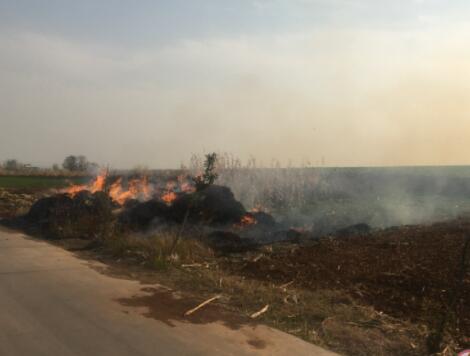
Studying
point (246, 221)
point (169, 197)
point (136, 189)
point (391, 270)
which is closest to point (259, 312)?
point (391, 270)

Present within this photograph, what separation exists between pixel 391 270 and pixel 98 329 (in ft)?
17.1

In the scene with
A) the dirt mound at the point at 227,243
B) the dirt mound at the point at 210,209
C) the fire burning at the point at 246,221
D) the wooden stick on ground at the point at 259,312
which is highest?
the dirt mound at the point at 210,209

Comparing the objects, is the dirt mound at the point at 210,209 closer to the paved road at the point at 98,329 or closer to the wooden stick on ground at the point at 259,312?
the paved road at the point at 98,329

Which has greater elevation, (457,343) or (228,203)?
(228,203)

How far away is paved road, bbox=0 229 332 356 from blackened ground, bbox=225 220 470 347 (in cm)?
206

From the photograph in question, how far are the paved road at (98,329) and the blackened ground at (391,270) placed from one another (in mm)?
2062

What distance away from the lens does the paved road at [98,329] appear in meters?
4.52

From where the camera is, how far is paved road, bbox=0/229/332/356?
4516 millimetres

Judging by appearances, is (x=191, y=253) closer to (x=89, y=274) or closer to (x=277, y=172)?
(x=89, y=274)

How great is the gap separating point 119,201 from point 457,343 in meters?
13.3

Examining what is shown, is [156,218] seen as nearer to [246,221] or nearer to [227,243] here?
[246,221]

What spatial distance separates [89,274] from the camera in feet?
25.2

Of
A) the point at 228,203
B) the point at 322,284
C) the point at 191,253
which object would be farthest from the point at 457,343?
the point at 228,203

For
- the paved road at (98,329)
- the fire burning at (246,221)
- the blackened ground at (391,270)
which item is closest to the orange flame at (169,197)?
the fire burning at (246,221)
